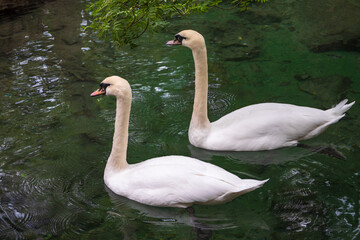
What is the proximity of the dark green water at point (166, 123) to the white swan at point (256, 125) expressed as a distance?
0.13 metres

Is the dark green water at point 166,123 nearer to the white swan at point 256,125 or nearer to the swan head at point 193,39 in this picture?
the white swan at point 256,125

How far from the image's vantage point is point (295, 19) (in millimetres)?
10172

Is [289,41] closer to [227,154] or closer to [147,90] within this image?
[147,90]

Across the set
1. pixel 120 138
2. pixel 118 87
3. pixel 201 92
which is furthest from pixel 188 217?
pixel 201 92

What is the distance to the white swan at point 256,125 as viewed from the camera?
17.9ft

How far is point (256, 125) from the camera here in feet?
17.8

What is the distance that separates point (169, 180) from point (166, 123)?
6.31 feet

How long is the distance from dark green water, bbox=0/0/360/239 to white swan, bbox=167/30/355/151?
0.41 feet

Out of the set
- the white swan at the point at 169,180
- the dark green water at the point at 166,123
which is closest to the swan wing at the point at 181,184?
the white swan at the point at 169,180

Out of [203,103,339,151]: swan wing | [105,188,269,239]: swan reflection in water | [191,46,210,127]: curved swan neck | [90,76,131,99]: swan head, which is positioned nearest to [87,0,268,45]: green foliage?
[90,76,131,99]: swan head

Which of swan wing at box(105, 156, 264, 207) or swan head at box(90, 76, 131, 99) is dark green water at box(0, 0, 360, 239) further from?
swan head at box(90, 76, 131, 99)

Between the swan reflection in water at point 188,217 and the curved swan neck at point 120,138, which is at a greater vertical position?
the curved swan neck at point 120,138

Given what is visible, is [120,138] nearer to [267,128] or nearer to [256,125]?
[256,125]

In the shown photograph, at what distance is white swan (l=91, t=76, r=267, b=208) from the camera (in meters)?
4.39
